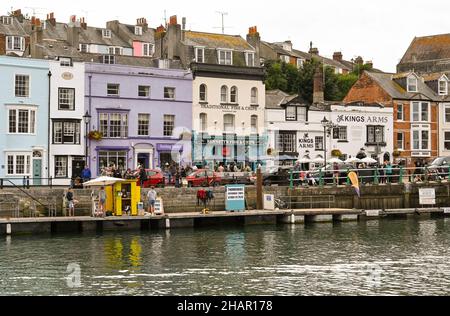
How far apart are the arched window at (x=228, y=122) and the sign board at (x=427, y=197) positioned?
16.5 metres

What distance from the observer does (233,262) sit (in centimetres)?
3177

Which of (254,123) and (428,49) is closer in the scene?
(254,123)

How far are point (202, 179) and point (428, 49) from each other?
5279 cm

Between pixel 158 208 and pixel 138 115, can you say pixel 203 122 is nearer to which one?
pixel 138 115

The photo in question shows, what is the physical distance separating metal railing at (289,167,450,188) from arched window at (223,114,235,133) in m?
9.56

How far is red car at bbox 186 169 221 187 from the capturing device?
50.8 metres

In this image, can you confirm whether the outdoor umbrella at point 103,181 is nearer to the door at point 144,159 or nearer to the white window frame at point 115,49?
the door at point 144,159

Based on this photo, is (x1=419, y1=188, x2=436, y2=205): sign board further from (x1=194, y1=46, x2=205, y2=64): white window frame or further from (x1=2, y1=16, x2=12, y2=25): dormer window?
(x1=2, y1=16, x2=12, y2=25): dormer window

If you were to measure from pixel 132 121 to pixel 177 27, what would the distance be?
10881 mm

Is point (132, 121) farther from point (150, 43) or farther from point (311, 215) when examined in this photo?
point (150, 43)

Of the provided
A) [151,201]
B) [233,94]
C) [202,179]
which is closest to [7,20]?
[233,94]
